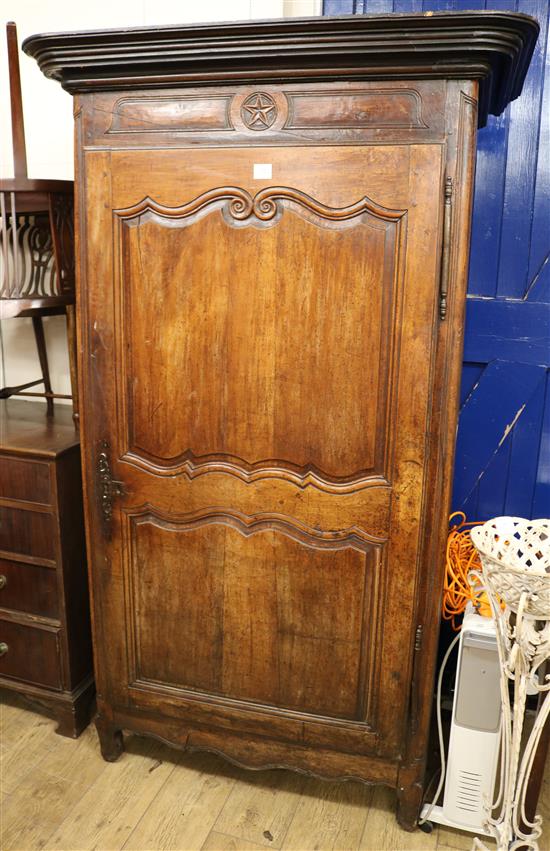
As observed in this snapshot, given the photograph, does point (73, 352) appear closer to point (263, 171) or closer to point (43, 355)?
point (43, 355)

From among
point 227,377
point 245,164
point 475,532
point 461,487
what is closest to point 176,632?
point 227,377

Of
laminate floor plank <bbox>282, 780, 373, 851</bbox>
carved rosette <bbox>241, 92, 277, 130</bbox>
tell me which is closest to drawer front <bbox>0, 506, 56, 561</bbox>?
laminate floor plank <bbox>282, 780, 373, 851</bbox>

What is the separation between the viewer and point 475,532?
1716 mm

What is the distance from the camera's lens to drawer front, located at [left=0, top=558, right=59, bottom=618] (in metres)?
2.33

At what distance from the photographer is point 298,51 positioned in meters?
1.62

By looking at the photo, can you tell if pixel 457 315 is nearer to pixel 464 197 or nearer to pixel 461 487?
pixel 464 197

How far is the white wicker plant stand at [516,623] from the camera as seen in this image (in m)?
1.55

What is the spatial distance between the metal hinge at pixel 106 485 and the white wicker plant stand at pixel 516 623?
98 cm

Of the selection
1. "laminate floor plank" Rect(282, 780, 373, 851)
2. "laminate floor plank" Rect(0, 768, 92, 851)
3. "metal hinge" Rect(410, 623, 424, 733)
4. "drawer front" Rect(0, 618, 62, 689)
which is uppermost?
"metal hinge" Rect(410, 623, 424, 733)

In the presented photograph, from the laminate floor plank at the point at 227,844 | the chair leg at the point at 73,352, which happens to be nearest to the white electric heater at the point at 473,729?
the laminate floor plank at the point at 227,844

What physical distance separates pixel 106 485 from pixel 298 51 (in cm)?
120

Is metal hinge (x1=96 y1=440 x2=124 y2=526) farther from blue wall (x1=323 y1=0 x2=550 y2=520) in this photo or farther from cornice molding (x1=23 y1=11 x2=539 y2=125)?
blue wall (x1=323 y1=0 x2=550 y2=520)

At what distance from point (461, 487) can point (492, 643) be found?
2.40ft

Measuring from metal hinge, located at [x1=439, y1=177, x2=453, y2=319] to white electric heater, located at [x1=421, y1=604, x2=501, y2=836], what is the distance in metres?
0.85
